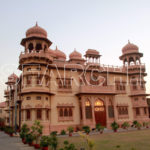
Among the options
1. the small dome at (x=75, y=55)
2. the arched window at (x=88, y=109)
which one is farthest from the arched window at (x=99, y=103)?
the small dome at (x=75, y=55)

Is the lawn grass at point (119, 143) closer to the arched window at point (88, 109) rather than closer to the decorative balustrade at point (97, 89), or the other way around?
the arched window at point (88, 109)

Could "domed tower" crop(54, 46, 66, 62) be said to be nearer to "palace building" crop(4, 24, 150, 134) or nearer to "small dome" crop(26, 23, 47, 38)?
"palace building" crop(4, 24, 150, 134)

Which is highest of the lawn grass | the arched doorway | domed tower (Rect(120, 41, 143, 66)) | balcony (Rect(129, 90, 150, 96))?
domed tower (Rect(120, 41, 143, 66))

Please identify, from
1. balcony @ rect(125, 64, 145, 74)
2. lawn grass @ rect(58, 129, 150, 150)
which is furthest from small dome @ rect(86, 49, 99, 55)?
lawn grass @ rect(58, 129, 150, 150)

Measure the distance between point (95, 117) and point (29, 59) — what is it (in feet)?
46.1

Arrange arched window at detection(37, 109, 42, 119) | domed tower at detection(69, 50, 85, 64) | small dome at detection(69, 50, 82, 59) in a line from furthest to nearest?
small dome at detection(69, 50, 82, 59)
domed tower at detection(69, 50, 85, 64)
arched window at detection(37, 109, 42, 119)

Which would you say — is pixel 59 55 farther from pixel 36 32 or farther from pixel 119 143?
pixel 119 143

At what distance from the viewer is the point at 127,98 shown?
32.2 meters

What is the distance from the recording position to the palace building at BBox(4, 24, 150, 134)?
24.6 meters

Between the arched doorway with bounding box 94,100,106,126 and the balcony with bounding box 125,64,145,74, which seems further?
the balcony with bounding box 125,64,145,74

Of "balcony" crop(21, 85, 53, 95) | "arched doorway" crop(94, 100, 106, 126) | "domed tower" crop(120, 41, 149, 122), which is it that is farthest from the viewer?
"domed tower" crop(120, 41, 149, 122)

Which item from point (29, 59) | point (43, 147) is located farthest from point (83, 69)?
point (43, 147)

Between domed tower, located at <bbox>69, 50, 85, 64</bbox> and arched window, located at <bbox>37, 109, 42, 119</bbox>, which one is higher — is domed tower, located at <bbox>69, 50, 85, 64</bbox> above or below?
above

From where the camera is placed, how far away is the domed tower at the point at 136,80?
3162 cm
